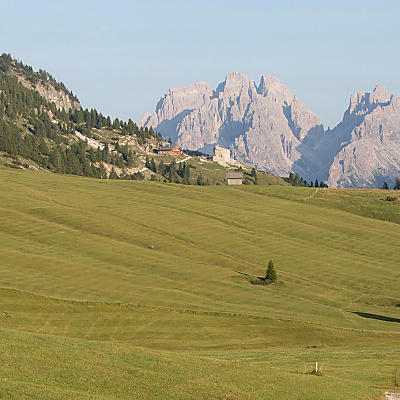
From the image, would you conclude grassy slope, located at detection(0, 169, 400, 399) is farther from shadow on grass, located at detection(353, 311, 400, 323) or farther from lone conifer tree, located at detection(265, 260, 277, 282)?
shadow on grass, located at detection(353, 311, 400, 323)

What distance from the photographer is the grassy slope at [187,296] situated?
35062 mm

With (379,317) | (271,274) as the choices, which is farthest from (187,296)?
(379,317)

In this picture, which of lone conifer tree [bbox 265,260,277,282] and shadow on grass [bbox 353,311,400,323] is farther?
lone conifer tree [bbox 265,260,277,282]

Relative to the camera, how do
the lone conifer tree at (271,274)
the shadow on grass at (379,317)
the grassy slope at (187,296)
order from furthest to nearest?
the lone conifer tree at (271,274)
the shadow on grass at (379,317)
the grassy slope at (187,296)

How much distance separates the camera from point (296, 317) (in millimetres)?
71875

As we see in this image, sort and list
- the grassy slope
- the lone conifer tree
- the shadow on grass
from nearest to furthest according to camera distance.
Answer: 1. the grassy slope
2. the shadow on grass
3. the lone conifer tree

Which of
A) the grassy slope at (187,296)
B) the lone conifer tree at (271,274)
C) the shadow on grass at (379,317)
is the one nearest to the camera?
the grassy slope at (187,296)

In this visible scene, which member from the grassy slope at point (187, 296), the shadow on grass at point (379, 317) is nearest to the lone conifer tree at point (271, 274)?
the grassy slope at point (187, 296)

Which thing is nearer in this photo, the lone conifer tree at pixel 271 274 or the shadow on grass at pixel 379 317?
the shadow on grass at pixel 379 317

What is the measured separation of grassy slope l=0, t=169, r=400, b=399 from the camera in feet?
115

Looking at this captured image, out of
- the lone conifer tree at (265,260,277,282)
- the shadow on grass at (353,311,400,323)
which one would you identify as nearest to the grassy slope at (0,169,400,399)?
the lone conifer tree at (265,260,277,282)

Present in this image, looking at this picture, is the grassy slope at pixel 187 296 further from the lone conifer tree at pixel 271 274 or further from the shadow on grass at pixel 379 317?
the shadow on grass at pixel 379 317

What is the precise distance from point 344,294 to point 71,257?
149 feet

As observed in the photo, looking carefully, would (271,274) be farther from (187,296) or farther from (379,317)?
(379,317)
